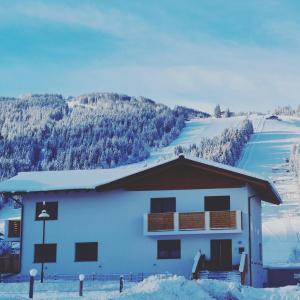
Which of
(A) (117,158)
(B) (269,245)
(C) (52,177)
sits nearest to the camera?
(C) (52,177)

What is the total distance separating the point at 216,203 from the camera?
3538 centimetres

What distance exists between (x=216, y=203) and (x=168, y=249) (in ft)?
11.2

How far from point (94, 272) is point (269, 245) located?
1574 inches

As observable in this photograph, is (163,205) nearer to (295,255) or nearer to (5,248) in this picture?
(5,248)

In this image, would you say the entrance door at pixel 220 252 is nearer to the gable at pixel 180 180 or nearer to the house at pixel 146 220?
the house at pixel 146 220

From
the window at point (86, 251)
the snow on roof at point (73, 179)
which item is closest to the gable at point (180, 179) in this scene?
the snow on roof at point (73, 179)

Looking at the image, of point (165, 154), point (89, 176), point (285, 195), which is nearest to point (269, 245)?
point (89, 176)

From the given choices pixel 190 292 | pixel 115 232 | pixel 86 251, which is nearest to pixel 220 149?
pixel 115 232

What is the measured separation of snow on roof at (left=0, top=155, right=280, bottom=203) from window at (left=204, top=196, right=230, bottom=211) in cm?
175

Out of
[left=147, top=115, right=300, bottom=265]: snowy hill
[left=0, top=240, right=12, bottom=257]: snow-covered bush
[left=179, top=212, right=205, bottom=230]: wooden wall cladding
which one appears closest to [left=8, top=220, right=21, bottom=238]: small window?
[left=0, top=240, right=12, bottom=257]: snow-covered bush

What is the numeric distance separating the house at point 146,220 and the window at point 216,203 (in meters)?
0.05

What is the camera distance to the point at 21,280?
114ft

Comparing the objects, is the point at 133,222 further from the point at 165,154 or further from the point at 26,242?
the point at 165,154

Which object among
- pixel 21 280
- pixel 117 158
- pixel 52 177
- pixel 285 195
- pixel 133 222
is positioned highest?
pixel 117 158
